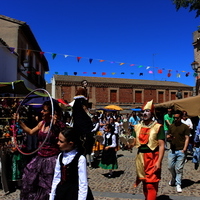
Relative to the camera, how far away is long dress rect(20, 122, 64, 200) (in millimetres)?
3939

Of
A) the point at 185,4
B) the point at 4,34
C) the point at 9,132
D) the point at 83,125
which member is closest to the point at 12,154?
the point at 9,132

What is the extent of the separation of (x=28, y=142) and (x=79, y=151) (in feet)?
13.1

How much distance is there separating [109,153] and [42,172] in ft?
12.4

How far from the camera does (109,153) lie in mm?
7555

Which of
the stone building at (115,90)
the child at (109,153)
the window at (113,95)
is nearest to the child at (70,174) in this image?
the child at (109,153)

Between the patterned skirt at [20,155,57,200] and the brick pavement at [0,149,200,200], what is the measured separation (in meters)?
1.75

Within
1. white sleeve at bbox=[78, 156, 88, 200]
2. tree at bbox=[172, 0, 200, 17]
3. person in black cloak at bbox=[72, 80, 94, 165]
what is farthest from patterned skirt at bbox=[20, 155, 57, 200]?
tree at bbox=[172, 0, 200, 17]

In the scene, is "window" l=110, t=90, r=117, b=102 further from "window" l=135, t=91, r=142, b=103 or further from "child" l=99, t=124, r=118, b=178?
"child" l=99, t=124, r=118, b=178

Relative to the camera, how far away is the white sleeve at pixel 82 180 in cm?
263

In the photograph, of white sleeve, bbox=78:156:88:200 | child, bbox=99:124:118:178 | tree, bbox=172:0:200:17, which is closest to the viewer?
white sleeve, bbox=78:156:88:200

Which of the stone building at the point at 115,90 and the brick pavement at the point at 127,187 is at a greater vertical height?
the stone building at the point at 115,90

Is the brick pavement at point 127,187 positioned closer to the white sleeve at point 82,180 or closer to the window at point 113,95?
the white sleeve at point 82,180

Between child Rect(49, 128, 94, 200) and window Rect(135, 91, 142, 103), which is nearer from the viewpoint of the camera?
child Rect(49, 128, 94, 200)

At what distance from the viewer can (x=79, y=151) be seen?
297cm
